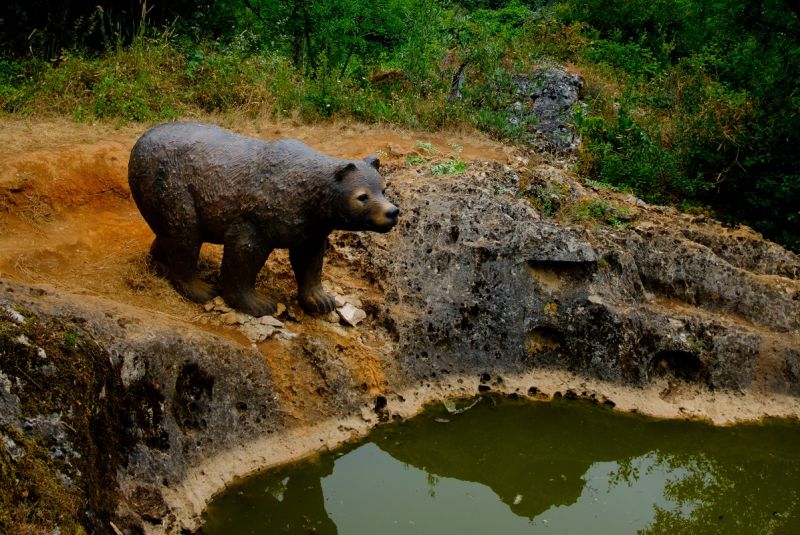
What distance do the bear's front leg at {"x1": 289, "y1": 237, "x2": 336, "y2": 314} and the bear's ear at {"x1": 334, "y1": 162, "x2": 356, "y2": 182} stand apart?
0.84 metres

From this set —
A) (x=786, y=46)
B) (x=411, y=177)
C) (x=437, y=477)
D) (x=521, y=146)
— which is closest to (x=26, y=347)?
(x=437, y=477)

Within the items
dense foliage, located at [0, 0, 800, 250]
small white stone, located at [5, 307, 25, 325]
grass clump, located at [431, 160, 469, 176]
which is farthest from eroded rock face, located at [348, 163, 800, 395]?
small white stone, located at [5, 307, 25, 325]

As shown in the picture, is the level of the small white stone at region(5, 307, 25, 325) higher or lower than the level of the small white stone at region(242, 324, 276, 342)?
higher

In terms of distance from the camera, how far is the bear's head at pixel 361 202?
6246 millimetres

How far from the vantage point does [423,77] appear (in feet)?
40.4

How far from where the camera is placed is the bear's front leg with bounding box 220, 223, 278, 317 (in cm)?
645

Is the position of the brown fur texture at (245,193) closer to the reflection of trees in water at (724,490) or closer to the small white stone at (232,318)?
the small white stone at (232,318)

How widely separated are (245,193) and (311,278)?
3.93 ft

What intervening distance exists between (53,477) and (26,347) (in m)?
0.86

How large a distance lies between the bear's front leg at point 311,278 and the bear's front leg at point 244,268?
360 mm

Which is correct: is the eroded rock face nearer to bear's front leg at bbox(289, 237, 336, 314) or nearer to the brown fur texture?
bear's front leg at bbox(289, 237, 336, 314)

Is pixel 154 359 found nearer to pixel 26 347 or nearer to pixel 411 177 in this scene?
pixel 26 347

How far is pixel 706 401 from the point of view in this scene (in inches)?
309

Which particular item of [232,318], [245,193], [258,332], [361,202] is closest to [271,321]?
[258,332]
